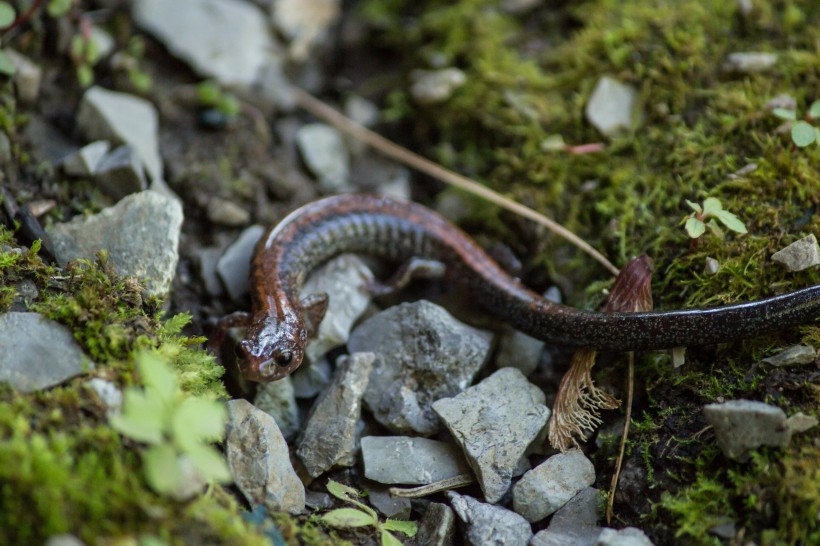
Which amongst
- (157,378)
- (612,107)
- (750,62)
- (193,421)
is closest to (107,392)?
(157,378)

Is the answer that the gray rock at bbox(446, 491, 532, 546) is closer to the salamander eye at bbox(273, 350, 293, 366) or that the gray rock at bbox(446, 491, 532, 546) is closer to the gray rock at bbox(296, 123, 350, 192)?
the salamander eye at bbox(273, 350, 293, 366)

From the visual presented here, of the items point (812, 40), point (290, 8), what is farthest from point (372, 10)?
point (812, 40)

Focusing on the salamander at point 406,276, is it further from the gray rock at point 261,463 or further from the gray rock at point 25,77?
the gray rock at point 25,77

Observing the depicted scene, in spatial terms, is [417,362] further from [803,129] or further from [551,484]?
[803,129]

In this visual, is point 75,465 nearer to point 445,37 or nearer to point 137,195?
point 137,195

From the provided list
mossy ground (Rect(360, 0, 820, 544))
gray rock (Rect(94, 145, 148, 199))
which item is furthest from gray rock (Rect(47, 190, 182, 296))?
mossy ground (Rect(360, 0, 820, 544))
